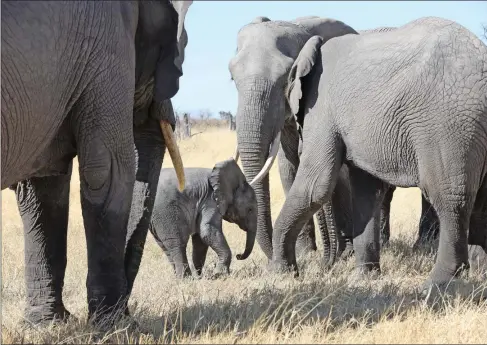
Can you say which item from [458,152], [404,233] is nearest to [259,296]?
[458,152]

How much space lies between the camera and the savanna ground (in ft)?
15.6

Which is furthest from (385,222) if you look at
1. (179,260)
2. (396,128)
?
(396,128)

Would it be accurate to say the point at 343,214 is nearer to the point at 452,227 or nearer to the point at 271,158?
the point at 271,158

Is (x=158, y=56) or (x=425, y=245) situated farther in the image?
(x=425, y=245)

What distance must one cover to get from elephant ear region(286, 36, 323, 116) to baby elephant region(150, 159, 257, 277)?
125 centimetres

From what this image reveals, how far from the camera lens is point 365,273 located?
7734 millimetres

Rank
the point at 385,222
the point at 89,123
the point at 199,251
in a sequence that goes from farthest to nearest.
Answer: the point at 385,222, the point at 199,251, the point at 89,123

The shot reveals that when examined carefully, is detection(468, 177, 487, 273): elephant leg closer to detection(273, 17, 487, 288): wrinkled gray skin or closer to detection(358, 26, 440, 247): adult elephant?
detection(273, 17, 487, 288): wrinkled gray skin

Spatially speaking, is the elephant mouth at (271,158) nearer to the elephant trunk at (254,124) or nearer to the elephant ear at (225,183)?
the elephant trunk at (254,124)

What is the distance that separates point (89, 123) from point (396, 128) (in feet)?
9.18

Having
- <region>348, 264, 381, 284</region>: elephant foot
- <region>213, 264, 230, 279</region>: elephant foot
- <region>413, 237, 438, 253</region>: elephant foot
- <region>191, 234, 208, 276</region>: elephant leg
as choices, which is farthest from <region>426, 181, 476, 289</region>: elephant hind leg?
<region>191, 234, 208, 276</region>: elephant leg

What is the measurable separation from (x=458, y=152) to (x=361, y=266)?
1744 mm

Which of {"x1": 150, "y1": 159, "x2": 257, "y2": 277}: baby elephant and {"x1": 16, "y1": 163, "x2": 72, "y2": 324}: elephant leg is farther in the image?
{"x1": 150, "y1": 159, "x2": 257, "y2": 277}: baby elephant

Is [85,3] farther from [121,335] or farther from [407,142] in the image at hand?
[407,142]
